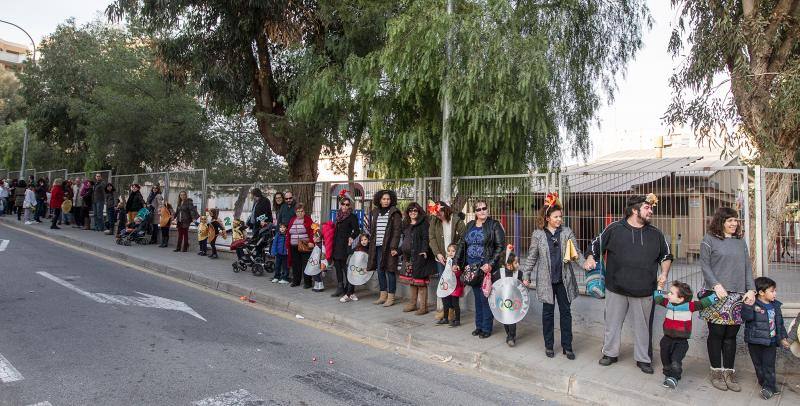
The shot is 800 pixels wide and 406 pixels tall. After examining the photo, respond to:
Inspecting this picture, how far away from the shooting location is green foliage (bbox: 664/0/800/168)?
743cm

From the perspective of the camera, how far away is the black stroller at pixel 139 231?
1478 centimetres

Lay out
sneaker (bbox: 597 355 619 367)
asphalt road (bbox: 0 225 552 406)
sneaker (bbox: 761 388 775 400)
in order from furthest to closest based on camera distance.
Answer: sneaker (bbox: 597 355 619 367), sneaker (bbox: 761 388 775 400), asphalt road (bbox: 0 225 552 406)

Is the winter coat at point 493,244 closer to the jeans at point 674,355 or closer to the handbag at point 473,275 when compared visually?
the handbag at point 473,275

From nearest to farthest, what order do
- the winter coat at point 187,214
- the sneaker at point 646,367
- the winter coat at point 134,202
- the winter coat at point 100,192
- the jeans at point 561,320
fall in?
the sneaker at point 646,367
the jeans at point 561,320
the winter coat at point 187,214
the winter coat at point 134,202
the winter coat at point 100,192

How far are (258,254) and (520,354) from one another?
22.0 ft

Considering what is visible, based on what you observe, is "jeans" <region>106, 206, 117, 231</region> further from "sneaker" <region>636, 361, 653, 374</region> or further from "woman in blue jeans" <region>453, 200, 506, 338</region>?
"sneaker" <region>636, 361, 653, 374</region>

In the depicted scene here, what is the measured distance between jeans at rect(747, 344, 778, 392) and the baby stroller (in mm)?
8511

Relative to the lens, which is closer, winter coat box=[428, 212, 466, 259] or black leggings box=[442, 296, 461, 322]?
black leggings box=[442, 296, 461, 322]

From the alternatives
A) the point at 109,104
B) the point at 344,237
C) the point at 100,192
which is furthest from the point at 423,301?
the point at 109,104

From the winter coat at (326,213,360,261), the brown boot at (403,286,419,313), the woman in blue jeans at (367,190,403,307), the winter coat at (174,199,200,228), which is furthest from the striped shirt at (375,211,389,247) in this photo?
the winter coat at (174,199,200,228)

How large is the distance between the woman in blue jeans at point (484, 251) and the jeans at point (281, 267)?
437cm

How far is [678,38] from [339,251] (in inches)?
270

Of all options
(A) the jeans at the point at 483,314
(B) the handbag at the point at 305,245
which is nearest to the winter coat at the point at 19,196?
(B) the handbag at the point at 305,245

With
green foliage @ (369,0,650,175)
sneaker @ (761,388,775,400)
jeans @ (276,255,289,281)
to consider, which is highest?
green foliage @ (369,0,650,175)
